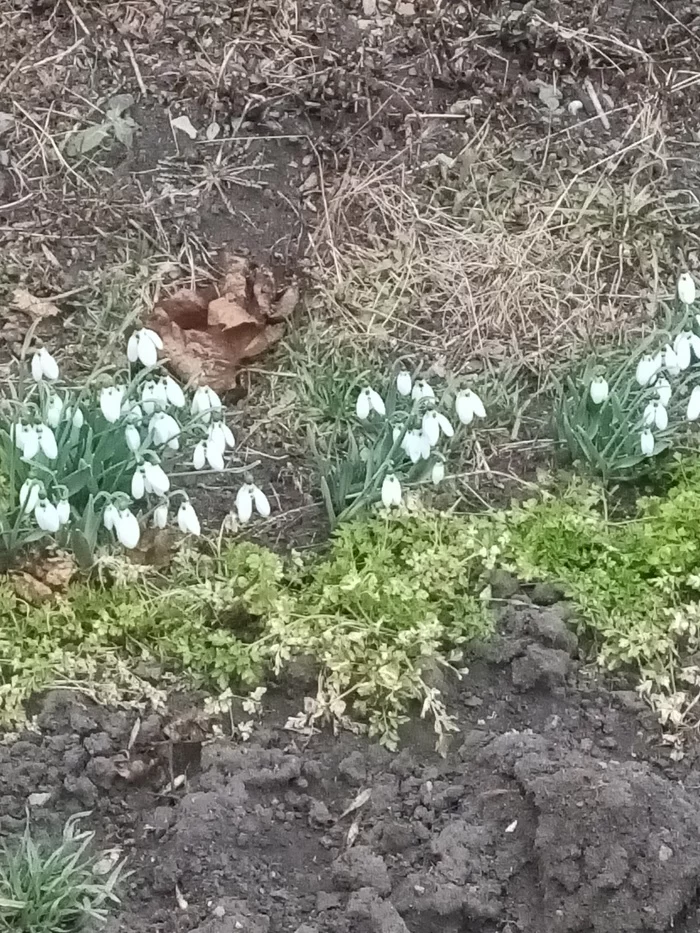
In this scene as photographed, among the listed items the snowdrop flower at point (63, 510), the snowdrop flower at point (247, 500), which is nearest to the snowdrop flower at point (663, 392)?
the snowdrop flower at point (247, 500)

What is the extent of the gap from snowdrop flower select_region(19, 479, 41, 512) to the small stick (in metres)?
2.18

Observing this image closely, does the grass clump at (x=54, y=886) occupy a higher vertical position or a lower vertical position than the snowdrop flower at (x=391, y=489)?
lower

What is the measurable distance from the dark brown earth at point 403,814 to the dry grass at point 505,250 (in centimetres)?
114

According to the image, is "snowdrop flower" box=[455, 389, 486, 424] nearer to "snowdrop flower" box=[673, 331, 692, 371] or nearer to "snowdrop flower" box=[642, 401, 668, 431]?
"snowdrop flower" box=[642, 401, 668, 431]

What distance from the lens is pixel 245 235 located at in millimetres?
2842

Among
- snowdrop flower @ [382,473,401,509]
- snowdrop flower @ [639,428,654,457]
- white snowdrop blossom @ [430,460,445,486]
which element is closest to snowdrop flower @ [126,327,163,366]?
snowdrop flower @ [382,473,401,509]

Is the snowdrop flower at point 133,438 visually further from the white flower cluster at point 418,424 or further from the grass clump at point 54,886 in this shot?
the grass clump at point 54,886

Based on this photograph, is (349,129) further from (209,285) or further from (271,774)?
(271,774)

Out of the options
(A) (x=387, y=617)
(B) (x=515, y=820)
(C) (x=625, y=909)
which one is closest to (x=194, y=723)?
(A) (x=387, y=617)

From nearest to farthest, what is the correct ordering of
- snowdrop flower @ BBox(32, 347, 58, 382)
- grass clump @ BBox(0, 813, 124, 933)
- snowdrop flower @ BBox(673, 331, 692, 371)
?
grass clump @ BBox(0, 813, 124, 933) → snowdrop flower @ BBox(32, 347, 58, 382) → snowdrop flower @ BBox(673, 331, 692, 371)

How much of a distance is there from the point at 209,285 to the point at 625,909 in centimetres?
194

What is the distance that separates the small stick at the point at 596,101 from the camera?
10.0 ft

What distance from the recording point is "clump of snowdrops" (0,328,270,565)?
77.8 inches

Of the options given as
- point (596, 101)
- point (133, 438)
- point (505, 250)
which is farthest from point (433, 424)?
point (596, 101)
